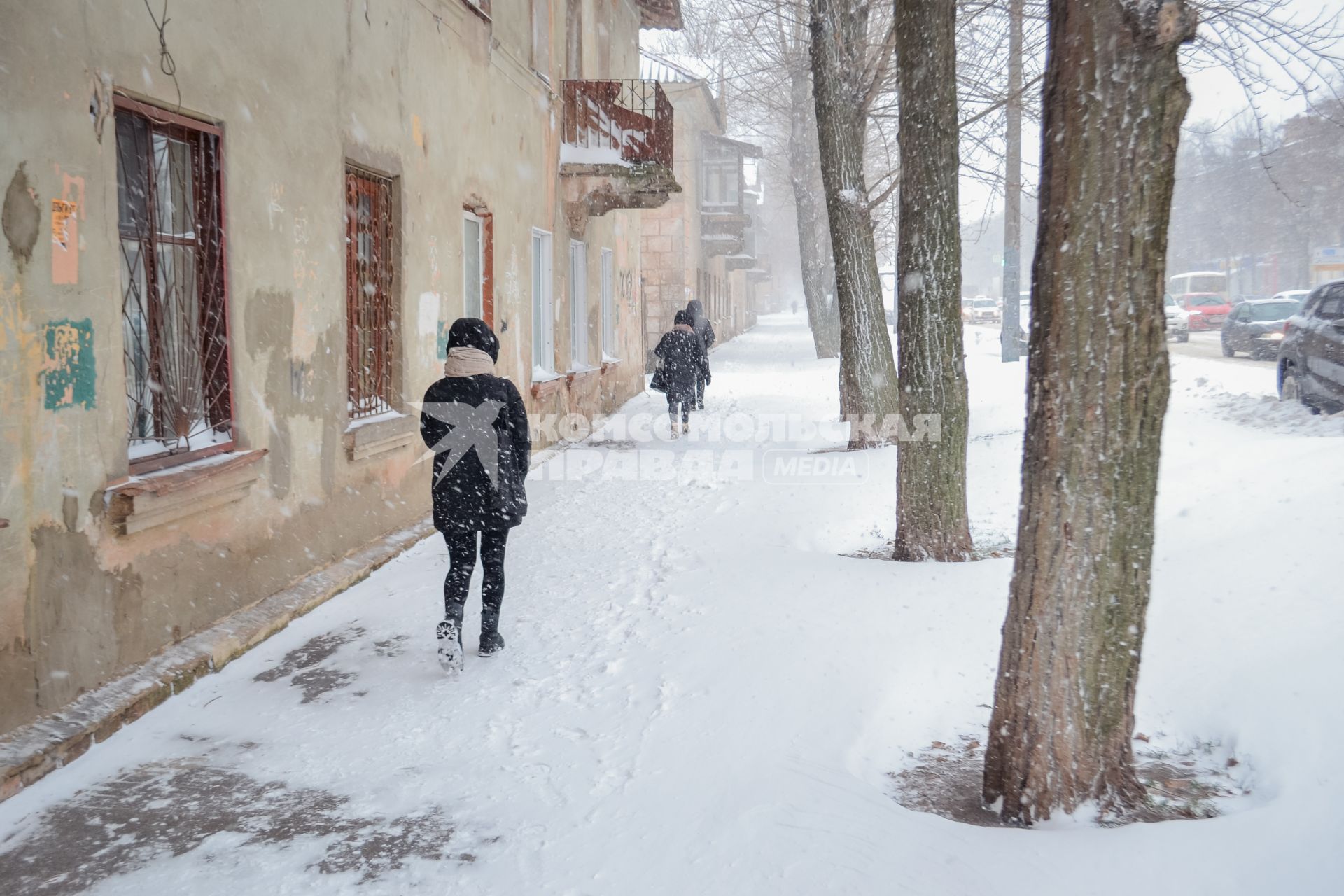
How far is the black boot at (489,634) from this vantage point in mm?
5012

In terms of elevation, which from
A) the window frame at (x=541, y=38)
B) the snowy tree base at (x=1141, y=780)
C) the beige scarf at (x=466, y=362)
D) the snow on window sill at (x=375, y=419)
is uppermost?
the window frame at (x=541, y=38)

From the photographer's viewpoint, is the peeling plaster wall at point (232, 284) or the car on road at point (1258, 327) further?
the car on road at point (1258, 327)

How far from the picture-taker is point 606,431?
45.9ft

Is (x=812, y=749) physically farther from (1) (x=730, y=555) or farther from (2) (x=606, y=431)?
(2) (x=606, y=431)

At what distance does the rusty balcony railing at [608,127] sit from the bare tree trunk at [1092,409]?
1054 cm

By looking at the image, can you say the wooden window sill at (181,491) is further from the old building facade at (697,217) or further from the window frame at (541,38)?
the old building facade at (697,217)

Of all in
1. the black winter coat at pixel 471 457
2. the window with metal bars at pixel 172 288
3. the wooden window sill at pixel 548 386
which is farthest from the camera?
the wooden window sill at pixel 548 386

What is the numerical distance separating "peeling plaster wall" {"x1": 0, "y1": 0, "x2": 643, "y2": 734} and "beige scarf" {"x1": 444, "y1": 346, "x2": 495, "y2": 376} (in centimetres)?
123

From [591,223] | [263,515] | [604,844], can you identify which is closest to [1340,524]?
[604,844]

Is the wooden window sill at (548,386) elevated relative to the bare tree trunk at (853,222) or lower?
lower

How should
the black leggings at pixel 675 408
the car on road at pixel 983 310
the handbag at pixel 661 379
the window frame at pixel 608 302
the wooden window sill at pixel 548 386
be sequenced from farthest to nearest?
1. the car on road at pixel 983 310
2. the window frame at pixel 608 302
3. the black leggings at pixel 675 408
4. the handbag at pixel 661 379
5. the wooden window sill at pixel 548 386

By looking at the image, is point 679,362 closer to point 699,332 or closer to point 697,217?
point 699,332

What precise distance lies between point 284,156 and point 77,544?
264 centimetres

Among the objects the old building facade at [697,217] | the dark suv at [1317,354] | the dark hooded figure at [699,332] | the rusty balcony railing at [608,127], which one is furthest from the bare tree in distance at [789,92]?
the dark suv at [1317,354]
